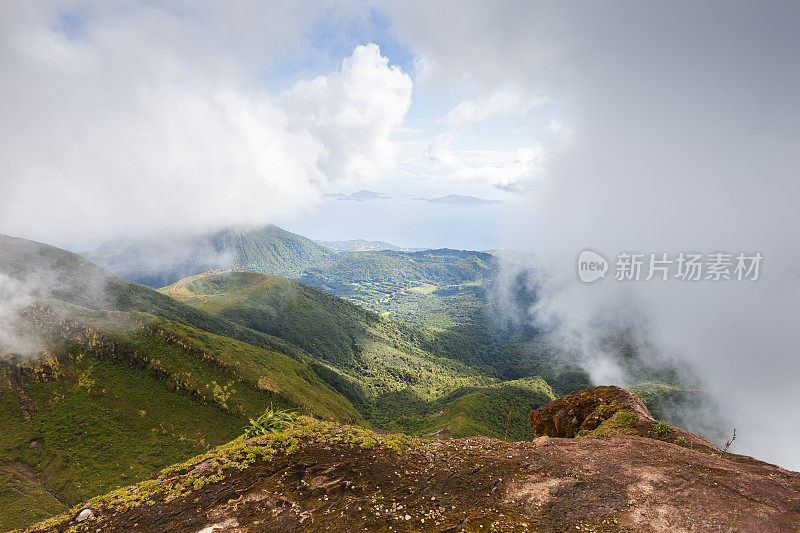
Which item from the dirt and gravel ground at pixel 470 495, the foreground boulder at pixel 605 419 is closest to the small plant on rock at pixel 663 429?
the foreground boulder at pixel 605 419

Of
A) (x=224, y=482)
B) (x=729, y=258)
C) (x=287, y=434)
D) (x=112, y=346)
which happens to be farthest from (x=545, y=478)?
(x=729, y=258)

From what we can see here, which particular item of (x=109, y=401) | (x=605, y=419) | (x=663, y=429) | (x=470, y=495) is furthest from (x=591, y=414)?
(x=109, y=401)

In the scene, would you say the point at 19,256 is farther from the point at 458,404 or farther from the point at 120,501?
the point at 458,404

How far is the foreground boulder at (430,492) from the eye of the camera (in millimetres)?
11672

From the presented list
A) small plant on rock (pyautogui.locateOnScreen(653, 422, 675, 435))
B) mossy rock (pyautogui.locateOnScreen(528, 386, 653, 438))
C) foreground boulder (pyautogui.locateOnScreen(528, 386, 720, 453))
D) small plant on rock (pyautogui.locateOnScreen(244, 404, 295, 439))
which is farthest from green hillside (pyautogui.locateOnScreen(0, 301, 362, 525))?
small plant on rock (pyautogui.locateOnScreen(653, 422, 675, 435))

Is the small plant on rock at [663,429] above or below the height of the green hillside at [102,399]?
above

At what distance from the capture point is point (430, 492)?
1350 centimetres

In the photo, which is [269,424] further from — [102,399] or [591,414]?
[102,399]

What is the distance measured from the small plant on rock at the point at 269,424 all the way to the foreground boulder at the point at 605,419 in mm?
22487

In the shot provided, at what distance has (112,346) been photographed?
5894 cm

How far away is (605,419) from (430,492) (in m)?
20.7

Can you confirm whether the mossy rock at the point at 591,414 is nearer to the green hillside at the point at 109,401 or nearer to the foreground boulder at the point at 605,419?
the foreground boulder at the point at 605,419

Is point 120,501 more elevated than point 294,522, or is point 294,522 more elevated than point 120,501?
point 294,522

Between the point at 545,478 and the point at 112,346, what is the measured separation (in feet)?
247
